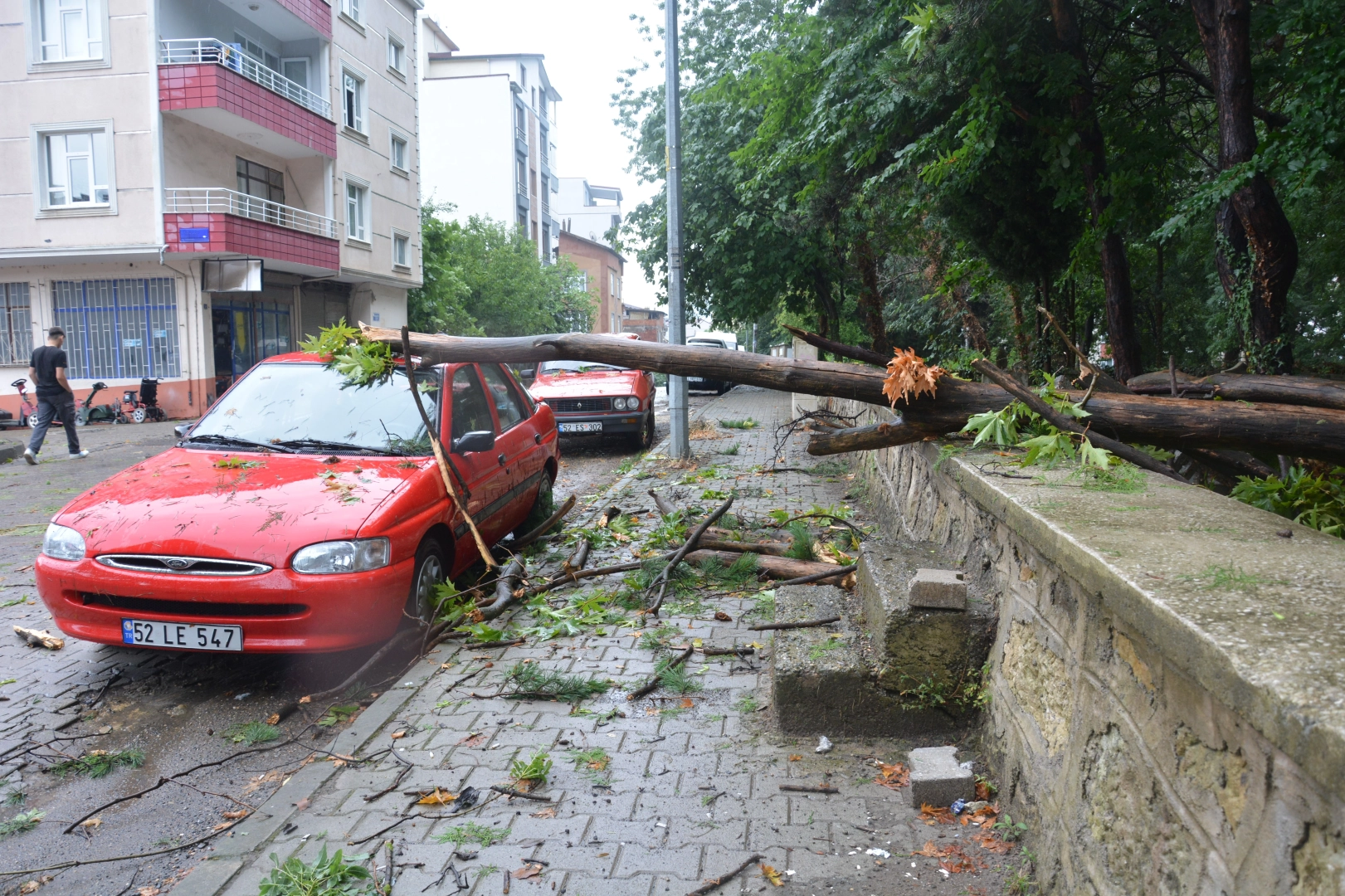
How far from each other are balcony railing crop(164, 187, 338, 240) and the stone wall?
2203 cm

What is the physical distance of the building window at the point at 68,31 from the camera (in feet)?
69.2

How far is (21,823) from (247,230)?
2073cm

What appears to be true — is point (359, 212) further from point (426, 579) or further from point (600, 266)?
point (600, 266)

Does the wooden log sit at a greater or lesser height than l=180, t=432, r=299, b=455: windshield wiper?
lesser

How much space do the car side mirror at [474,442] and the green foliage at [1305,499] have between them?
13.7ft

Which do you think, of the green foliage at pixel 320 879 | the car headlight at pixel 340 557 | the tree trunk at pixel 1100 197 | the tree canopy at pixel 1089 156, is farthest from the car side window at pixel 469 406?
the tree trunk at pixel 1100 197

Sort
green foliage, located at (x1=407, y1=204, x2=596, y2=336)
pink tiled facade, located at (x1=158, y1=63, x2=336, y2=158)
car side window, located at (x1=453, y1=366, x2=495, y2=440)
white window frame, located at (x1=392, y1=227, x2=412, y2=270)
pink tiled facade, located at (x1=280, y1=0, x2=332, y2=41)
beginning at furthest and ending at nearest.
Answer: green foliage, located at (x1=407, y1=204, x2=596, y2=336) < white window frame, located at (x1=392, y1=227, x2=412, y2=270) < pink tiled facade, located at (x1=280, y1=0, x2=332, y2=41) < pink tiled facade, located at (x1=158, y1=63, x2=336, y2=158) < car side window, located at (x1=453, y1=366, x2=495, y2=440)

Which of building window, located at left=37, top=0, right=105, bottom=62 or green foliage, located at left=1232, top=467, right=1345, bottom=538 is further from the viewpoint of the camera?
building window, located at left=37, top=0, right=105, bottom=62

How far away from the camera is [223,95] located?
20.7 m

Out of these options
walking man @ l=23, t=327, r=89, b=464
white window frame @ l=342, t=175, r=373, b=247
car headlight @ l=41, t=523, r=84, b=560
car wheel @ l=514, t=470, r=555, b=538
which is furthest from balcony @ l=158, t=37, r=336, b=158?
car headlight @ l=41, t=523, r=84, b=560

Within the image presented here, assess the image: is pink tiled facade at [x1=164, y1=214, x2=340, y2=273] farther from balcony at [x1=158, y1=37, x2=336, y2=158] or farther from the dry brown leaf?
the dry brown leaf

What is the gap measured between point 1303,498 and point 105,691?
219 inches

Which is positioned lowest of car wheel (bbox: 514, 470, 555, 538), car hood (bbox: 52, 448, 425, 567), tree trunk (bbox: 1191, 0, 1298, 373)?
car wheel (bbox: 514, 470, 555, 538)

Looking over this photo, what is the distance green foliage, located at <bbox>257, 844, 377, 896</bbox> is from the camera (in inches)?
108
